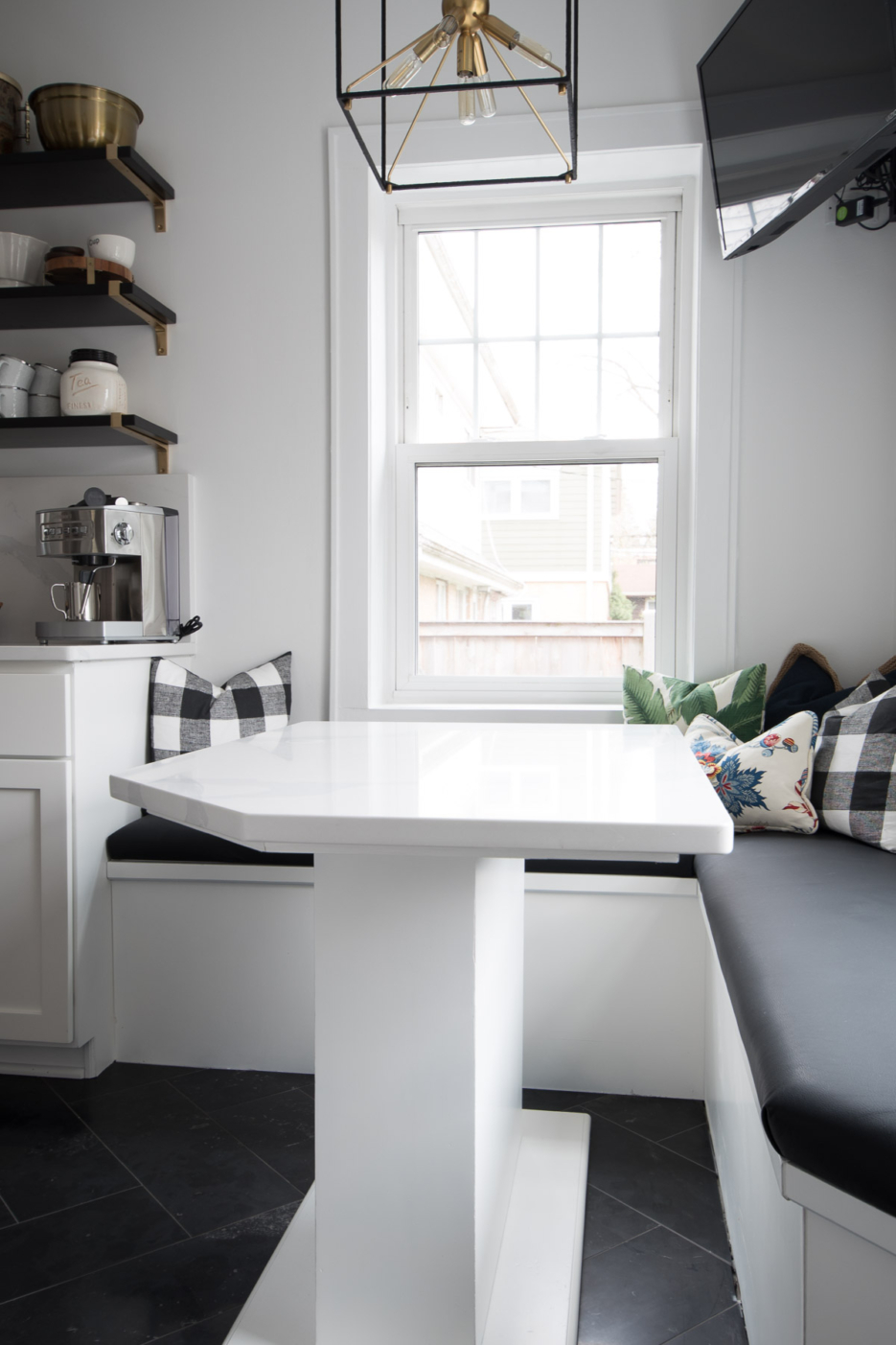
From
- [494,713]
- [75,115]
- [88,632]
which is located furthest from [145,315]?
[494,713]

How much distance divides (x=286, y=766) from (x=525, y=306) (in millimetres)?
1962

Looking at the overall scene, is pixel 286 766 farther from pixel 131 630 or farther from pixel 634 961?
pixel 131 630

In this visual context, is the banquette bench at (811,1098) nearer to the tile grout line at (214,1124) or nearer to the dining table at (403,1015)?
the dining table at (403,1015)

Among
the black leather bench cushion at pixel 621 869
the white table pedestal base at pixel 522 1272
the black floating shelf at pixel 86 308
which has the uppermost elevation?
the black floating shelf at pixel 86 308

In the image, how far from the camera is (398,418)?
9.09 feet

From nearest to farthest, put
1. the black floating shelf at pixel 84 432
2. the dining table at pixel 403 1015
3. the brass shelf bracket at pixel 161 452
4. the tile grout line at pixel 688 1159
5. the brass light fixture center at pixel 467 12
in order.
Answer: the dining table at pixel 403 1015, the brass light fixture center at pixel 467 12, the tile grout line at pixel 688 1159, the black floating shelf at pixel 84 432, the brass shelf bracket at pixel 161 452

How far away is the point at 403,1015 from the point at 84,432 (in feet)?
6.77

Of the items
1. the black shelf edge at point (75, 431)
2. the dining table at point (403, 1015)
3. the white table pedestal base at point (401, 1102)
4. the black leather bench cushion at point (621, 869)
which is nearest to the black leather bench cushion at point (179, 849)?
the black leather bench cushion at point (621, 869)

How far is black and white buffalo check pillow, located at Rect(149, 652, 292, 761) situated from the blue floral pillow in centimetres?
114

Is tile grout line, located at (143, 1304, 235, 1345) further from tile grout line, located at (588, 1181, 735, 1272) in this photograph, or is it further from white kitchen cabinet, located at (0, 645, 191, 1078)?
white kitchen cabinet, located at (0, 645, 191, 1078)

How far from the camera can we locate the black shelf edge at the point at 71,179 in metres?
2.42

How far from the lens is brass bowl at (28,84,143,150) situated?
96.8 inches

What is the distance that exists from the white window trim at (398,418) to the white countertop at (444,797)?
3.27 ft

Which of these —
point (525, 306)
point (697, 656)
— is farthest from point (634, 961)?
point (525, 306)
